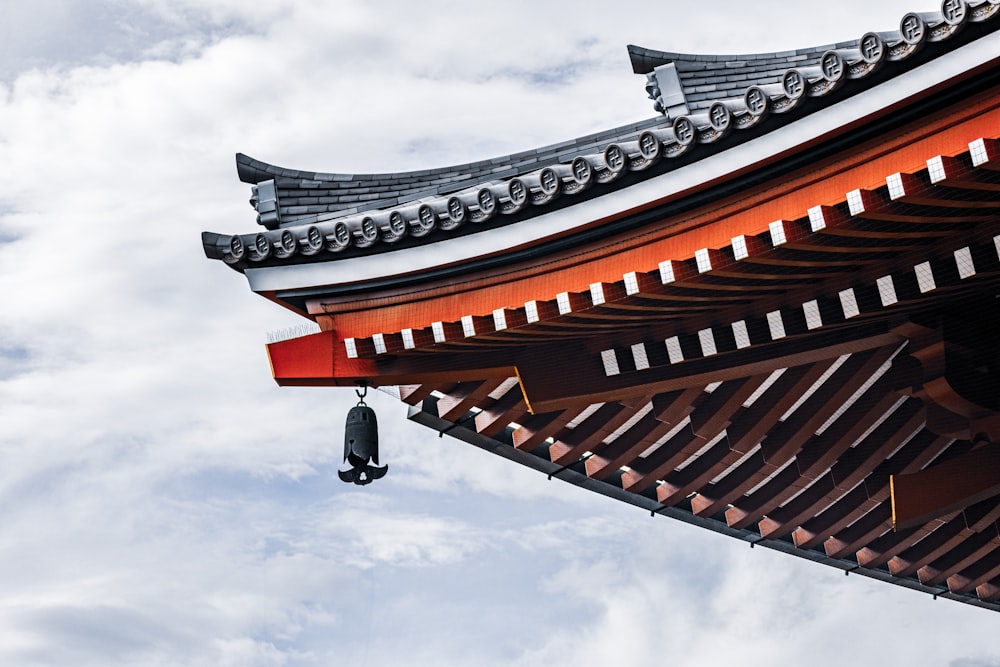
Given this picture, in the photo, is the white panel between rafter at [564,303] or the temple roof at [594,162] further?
the white panel between rafter at [564,303]

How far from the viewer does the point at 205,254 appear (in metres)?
6.85

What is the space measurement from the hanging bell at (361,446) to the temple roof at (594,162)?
955mm

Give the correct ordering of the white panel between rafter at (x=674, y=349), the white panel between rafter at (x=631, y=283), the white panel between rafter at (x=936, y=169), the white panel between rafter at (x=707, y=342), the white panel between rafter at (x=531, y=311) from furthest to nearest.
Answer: the white panel between rafter at (x=674, y=349)
the white panel between rafter at (x=707, y=342)
the white panel between rafter at (x=531, y=311)
the white panel between rafter at (x=631, y=283)
the white panel between rafter at (x=936, y=169)

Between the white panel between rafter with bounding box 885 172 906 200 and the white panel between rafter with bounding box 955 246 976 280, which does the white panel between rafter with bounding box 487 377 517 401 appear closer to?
the white panel between rafter with bounding box 955 246 976 280

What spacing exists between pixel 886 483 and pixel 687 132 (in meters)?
4.23

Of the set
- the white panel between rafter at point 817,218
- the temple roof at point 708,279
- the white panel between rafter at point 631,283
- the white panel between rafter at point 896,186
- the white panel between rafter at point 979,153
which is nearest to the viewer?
the white panel between rafter at point 979,153

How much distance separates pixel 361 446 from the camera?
711cm

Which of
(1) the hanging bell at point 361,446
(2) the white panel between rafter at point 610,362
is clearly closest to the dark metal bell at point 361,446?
(1) the hanging bell at point 361,446

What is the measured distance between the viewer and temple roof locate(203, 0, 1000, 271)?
5234 millimetres

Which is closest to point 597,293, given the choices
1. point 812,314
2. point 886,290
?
point 812,314

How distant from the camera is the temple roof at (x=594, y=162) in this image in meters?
5.23

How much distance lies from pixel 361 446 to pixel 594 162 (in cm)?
215

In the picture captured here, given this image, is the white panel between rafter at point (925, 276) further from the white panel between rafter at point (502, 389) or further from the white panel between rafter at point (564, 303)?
the white panel between rafter at point (502, 389)

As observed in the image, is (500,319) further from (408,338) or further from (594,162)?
(594,162)
